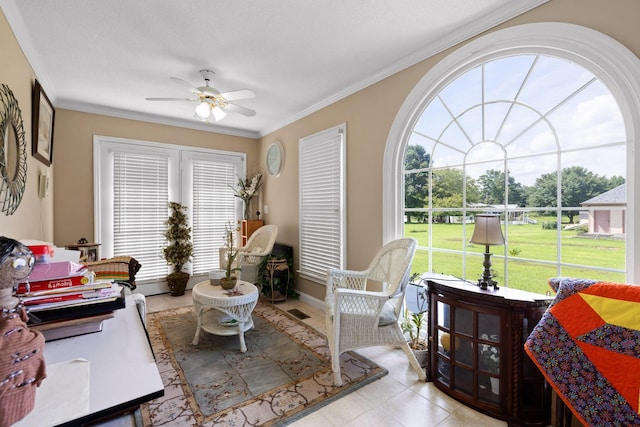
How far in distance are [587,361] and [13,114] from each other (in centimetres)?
365

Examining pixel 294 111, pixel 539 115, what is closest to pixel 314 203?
pixel 294 111

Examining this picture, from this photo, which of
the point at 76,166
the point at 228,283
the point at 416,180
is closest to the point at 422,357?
the point at 416,180

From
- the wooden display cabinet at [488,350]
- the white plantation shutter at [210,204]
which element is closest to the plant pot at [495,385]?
the wooden display cabinet at [488,350]

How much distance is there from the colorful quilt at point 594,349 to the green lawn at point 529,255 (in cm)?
56

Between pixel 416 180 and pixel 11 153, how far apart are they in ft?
10.2

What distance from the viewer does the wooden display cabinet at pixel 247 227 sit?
4758mm

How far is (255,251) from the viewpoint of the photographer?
14.1 feet

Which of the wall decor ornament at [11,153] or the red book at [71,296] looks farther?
the wall decor ornament at [11,153]

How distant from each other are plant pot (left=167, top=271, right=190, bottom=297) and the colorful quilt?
166 inches

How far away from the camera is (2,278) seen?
2.15 feet

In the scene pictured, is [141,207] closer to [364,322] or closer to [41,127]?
[41,127]

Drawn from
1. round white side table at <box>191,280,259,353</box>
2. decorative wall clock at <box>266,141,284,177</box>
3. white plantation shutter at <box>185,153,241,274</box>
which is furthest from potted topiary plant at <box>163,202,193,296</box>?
round white side table at <box>191,280,259,353</box>

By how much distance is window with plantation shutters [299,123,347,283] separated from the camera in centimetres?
346

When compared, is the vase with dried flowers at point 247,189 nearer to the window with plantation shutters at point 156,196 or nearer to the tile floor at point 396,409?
the window with plantation shutters at point 156,196
